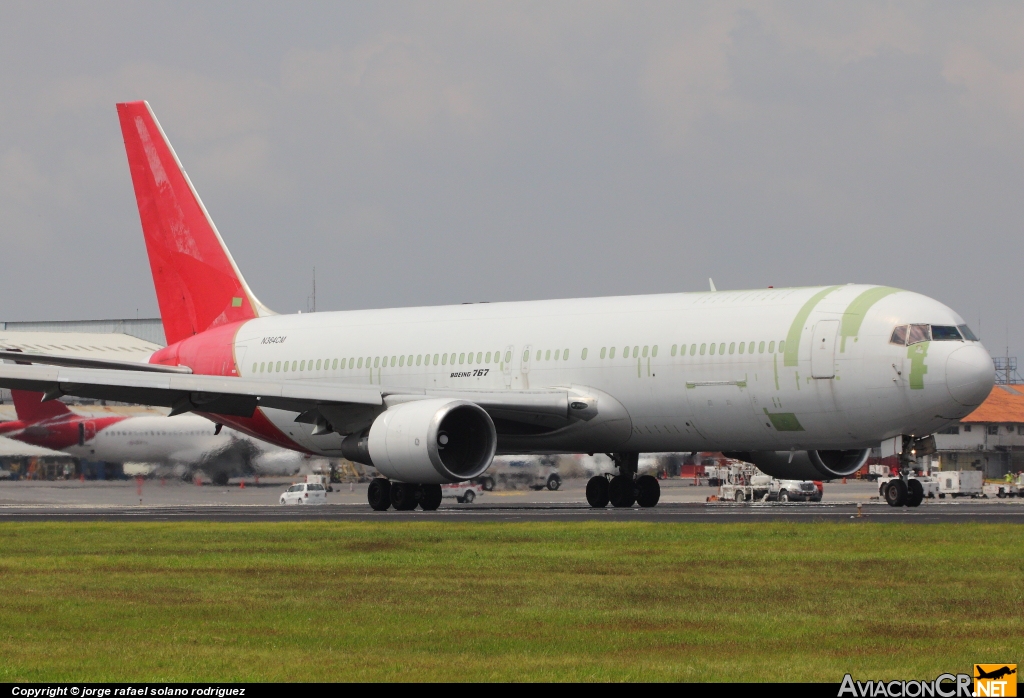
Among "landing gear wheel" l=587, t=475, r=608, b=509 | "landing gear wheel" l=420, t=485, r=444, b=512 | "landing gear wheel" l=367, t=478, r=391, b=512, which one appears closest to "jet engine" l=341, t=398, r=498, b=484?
"landing gear wheel" l=367, t=478, r=391, b=512

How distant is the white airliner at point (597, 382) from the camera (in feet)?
94.4

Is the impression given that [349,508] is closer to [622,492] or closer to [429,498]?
[429,498]

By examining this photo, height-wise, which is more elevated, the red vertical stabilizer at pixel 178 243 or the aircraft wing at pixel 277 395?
the red vertical stabilizer at pixel 178 243

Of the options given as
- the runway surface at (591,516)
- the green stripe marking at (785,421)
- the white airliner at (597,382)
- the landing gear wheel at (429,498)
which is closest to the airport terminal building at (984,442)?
the white airliner at (597,382)

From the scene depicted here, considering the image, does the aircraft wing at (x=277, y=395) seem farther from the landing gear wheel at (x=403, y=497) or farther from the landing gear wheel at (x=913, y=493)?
the landing gear wheel at (x=913, y=493)

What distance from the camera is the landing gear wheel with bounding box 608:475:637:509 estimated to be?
35219 millimetres

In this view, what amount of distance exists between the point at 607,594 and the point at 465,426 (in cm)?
1644

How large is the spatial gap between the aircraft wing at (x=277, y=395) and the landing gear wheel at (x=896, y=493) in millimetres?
6343

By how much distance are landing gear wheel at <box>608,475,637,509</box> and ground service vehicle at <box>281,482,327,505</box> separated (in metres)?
12.4

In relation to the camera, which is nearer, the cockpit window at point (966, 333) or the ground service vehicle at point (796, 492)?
the cockpit window at point (966, 333)

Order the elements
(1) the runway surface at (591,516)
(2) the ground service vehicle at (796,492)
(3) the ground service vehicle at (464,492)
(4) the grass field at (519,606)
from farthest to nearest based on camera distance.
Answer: (3) the ground service vehicle at (464,492) < (2) the ground service vehicle at (796,492) < (1) the runway surface at (591,516) < (4) the grass field at (519,606)

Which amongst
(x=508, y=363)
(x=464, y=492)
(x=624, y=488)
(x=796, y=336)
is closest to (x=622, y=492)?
(x=624, y=488)

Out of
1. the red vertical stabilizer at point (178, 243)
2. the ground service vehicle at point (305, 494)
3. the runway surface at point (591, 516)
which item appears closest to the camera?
the runway surface at point (591, 516)

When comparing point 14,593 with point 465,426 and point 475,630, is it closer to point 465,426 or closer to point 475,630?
point 475,630
